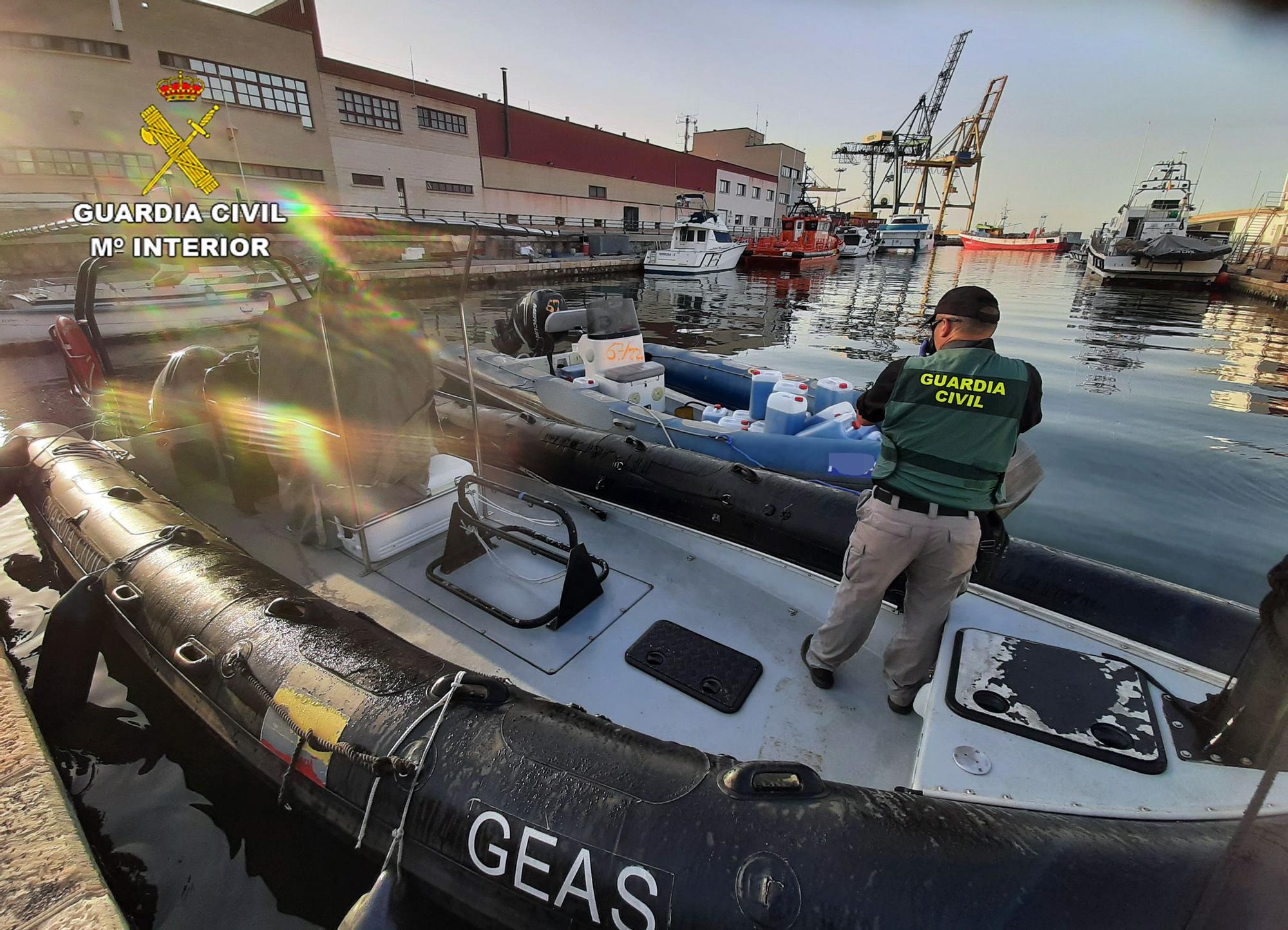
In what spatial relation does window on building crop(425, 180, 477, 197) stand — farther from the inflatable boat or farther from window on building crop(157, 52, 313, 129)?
the inflatable boat

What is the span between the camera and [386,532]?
3.44 meters

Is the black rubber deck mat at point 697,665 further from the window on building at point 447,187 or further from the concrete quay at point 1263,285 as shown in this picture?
the window on building at point 447,187

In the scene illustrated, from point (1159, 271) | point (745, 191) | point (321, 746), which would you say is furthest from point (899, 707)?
point (745, 191)

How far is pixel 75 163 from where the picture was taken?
2119cm

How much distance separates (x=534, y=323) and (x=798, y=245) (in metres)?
34.6

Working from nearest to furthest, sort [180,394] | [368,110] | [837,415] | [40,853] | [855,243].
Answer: [40,853] < [180,394] < [837,415] < [368,110] < [855,243]

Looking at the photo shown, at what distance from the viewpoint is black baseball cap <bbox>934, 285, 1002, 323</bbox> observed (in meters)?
2.05

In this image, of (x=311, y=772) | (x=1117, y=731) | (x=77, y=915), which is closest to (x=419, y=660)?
(x=311, y=772)

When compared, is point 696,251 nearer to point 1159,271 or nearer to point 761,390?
point 1159,271

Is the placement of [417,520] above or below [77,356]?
below

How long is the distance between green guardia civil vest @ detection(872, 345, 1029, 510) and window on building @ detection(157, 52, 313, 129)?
33.0m

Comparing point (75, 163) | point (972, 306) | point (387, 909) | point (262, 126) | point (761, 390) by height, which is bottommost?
point (387, 909)

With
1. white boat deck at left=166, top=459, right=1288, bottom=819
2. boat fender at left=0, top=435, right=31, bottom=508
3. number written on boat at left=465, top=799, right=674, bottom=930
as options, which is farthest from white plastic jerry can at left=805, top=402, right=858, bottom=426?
boat fender at left=0, top=435, right=31, bottom=508

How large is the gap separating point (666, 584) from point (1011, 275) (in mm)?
45503
